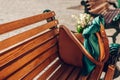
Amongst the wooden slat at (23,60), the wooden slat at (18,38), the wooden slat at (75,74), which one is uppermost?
the wooden slat at (18,38)

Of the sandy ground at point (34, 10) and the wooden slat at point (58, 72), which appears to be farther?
the sandy ground at point (34, 10)

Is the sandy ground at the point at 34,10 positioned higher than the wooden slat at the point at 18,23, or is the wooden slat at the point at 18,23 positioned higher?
the wooden slat at the point at 18,23

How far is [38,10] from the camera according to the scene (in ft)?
34.0

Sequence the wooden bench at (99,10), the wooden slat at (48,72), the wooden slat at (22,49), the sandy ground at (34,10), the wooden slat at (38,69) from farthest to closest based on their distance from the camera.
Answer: the sandy ground at (34,10)
the wooden bench at (99,10)
the wooden slat at (48,72)
the wooden slat at (38,69)
the wooden slat at (22,49)

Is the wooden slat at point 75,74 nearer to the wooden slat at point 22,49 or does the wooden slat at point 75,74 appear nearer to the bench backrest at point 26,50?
the bench backrest at point 26,50

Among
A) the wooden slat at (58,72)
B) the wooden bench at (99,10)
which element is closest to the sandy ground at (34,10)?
the wooden bench at (99,10)

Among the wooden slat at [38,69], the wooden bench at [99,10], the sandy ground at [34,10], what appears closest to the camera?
the wooden slat at [38,69]

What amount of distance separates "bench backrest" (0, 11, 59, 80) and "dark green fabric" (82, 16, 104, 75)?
0.44m

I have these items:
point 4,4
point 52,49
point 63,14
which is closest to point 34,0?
point 4,4

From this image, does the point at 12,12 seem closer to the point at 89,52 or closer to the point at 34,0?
the point at 34,0

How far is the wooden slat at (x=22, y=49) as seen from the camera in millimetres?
2401

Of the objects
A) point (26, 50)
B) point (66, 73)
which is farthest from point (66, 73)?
point (26, 50)

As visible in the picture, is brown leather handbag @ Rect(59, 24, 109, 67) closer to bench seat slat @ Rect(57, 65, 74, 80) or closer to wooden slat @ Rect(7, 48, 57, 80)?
bench seat slat @ Rect(57, 65, 74, 80)

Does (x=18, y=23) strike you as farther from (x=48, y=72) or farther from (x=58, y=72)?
(x=58, y=72)
